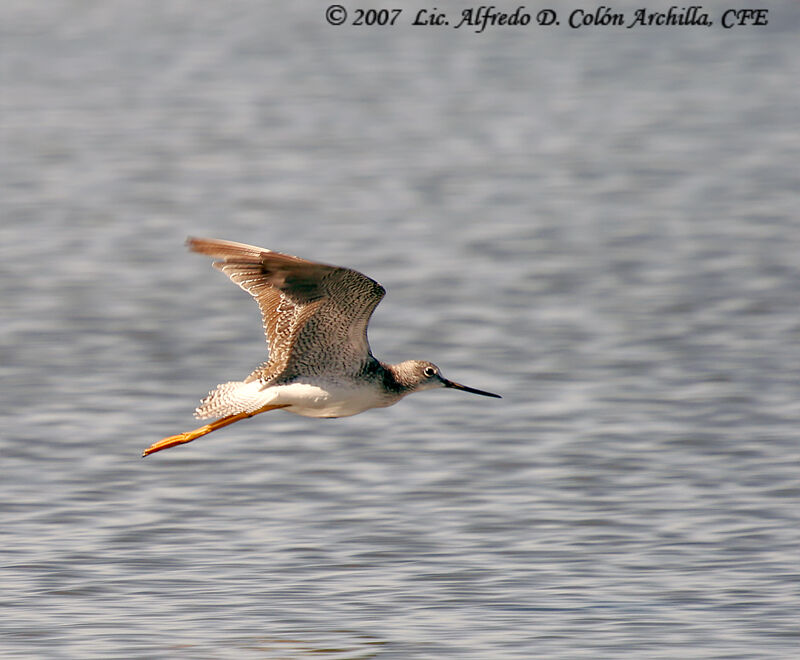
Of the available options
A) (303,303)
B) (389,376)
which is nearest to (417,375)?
(389,376)

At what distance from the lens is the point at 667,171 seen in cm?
1883

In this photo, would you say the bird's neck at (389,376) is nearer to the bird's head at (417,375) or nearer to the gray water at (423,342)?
the bird's head at (417,375)

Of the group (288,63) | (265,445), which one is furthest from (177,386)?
(288,63)

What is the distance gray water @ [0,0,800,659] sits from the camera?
365 inches

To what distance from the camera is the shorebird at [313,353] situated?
8453 millimetres

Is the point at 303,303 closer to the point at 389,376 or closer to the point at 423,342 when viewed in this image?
the point at 389,376

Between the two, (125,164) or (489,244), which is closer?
(489,244)

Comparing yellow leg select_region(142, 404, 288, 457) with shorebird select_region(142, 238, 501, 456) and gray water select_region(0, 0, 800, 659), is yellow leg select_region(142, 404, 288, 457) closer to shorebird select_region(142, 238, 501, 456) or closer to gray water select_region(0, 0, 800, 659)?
shorebird select_region(142, 238, 501, 456)

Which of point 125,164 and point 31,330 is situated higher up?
point 125,164

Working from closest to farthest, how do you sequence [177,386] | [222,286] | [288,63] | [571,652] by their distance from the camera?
[571,652] < [177,386] < [222,286] < [288,63]

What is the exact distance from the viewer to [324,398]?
880 centimetres

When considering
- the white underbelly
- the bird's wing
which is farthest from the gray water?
the bird's wing

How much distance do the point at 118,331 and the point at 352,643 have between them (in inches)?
247

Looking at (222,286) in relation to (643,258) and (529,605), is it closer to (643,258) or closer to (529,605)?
(643,258)
